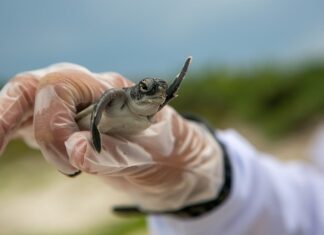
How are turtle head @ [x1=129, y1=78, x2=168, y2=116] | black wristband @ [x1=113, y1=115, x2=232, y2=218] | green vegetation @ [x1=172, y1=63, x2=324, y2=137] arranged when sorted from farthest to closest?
green vegetation @ [x1=172, y1=63, x2=324, y2=137]
black wristband @ [x1=113, y1=115, x2=232, y2=218]
turtle head @ [x1=129, y1=78, x2=168, y2=116]

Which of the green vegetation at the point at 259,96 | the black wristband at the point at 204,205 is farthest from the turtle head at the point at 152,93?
the green vegetation at the point at 259,96

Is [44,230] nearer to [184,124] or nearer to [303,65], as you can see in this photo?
[303,65]

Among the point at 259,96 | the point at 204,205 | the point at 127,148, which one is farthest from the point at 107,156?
the point at 259,96

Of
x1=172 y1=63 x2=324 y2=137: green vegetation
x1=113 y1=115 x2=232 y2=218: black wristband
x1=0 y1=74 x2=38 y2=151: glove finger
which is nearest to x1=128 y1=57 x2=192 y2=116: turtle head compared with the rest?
x1=0 y1=74 x2=38 y2=151: glove finger

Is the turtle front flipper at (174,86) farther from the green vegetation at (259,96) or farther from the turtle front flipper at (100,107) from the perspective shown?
the green vegetation at (259,96)

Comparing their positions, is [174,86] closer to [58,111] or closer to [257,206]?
[58,111]

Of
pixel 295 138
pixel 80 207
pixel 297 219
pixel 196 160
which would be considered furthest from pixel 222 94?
pixel 196 160

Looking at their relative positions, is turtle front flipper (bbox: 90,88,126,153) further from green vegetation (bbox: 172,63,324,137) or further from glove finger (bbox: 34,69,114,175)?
green vegetation (bbox: 172,63,324,137)
